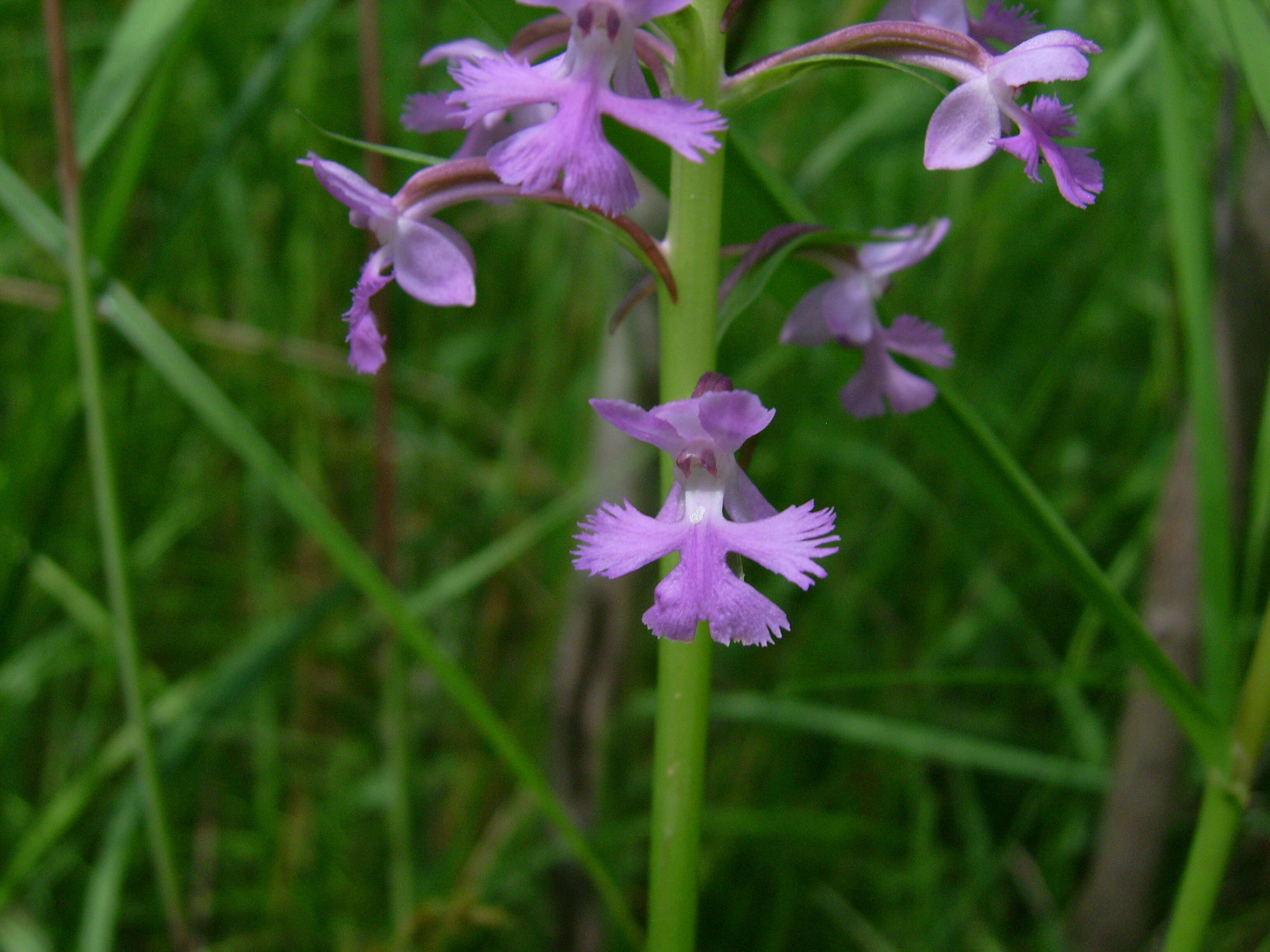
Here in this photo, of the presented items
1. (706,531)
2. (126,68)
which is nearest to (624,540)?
(706,531)

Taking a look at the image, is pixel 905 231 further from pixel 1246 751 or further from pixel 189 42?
pixel 189 42

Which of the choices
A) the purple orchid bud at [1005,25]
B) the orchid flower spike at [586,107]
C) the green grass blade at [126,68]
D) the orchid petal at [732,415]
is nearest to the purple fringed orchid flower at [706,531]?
the orchid petal at [732,415]

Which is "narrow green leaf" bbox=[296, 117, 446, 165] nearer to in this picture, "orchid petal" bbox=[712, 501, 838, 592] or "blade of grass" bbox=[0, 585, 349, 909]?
"orchid petal" bbox=[712, 501, 838, 592]

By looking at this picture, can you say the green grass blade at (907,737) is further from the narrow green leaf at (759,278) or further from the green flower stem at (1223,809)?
the narrow green leaf at (759,278)

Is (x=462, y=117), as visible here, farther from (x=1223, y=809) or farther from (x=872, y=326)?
(x=1223, y=809)

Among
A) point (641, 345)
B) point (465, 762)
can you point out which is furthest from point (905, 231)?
point (465, 762)

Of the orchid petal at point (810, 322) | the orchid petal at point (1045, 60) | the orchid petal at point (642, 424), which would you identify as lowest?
the orchid petal at point (642, 424)

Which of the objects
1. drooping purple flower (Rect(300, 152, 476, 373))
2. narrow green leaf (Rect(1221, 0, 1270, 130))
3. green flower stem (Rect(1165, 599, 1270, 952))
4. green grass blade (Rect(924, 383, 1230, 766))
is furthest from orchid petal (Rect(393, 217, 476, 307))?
green flower stem (Rect(1165, 599, 1270, 952))
